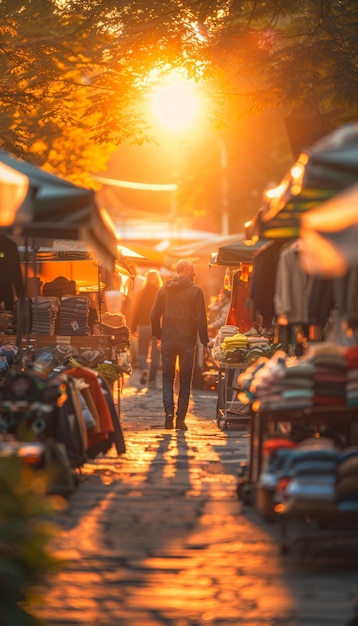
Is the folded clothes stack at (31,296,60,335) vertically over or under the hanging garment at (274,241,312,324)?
under

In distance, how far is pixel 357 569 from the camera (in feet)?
28.5

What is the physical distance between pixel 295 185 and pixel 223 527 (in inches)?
103

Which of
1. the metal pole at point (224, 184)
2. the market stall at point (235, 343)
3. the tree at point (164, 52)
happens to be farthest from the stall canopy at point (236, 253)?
the metal pole at point (224, 184)

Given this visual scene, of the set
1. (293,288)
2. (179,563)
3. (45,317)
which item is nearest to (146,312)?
(45,317)

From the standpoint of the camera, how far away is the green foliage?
735 cm

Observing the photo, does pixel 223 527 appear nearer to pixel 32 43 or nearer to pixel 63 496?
pixel 63 496

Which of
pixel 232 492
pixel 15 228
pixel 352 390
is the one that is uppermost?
pixel 15 228

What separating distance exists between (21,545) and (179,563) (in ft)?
5.31

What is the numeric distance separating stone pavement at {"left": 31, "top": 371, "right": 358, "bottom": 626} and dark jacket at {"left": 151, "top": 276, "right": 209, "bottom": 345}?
180 inches

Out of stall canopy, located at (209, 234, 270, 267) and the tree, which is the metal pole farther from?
stall canopy, located at (209, 234, 270, 267)

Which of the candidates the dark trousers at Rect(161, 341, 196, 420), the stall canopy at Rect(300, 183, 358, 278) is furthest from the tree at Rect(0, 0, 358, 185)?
the stall canopy at Rect(300, 183, 358, 278)

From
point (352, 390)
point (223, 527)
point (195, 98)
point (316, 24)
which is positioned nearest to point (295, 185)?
point (352, 390)

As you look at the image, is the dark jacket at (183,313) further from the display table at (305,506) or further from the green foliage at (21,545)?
the green foliage at (21,545)

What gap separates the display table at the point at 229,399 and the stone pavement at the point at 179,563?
4.88m
